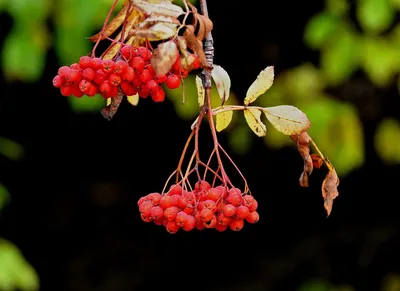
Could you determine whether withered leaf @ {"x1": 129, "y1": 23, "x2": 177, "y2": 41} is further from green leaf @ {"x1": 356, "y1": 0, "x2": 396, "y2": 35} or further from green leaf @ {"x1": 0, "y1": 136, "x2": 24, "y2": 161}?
green leaf @ {"x1": 0, "y1": 136, "x2": 24, "y2": 161}

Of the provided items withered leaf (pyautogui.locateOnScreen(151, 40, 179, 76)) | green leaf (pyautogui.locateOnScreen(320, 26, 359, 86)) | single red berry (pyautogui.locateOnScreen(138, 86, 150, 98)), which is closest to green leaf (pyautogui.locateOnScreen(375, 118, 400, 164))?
green leaf (pyautogui.locateOnScreen(320, 26, 359, 86))

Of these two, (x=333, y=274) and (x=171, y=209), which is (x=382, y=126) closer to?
(x=333, y=274)

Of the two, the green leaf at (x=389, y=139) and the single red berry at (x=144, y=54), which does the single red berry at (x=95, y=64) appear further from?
the green leaf at (x=389, y=139)

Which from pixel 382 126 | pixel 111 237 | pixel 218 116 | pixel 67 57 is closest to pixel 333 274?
pixel 382 126

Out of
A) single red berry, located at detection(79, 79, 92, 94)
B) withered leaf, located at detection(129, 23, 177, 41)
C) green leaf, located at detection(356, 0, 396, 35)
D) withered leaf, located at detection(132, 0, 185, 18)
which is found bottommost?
green leaf, located at detection(356, 0, 396, 35)

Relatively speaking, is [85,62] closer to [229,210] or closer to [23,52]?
[229,210]

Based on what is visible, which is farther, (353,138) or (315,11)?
(315,11)
